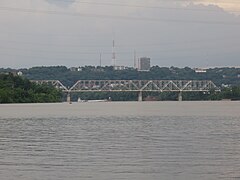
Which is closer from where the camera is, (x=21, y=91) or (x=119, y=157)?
(x=119, y=157)

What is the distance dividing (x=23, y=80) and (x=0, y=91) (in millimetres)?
14106

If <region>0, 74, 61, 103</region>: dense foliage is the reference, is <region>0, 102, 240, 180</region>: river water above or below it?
below

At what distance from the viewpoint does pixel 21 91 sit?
157000 mm

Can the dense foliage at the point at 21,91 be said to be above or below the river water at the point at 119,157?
above

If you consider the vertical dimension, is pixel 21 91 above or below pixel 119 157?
above

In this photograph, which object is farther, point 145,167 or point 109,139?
point 109,139

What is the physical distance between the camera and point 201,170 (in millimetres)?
24594

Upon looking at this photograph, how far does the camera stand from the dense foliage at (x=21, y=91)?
499 ft

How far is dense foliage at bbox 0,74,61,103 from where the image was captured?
152 meters

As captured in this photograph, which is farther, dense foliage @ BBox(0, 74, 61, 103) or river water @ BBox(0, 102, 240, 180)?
dense foliage @ BBox(0, 74, 61, 103)

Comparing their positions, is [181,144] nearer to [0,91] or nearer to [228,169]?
[228,169]

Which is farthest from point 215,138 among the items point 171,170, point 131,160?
point 171,170

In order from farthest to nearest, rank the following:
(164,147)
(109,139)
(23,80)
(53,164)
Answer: (23,80), (109,139), (164,147), (53,164)

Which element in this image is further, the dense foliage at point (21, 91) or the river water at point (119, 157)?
the dense foliage at point (21, 91)
